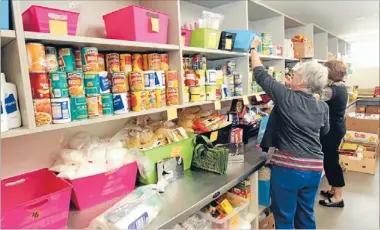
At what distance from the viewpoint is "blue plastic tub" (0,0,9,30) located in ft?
2.91

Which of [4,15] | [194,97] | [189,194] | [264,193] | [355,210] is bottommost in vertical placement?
[355,210]

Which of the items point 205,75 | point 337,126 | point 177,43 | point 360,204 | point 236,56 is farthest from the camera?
point 360,204

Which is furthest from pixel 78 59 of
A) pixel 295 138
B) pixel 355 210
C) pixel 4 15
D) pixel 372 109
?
pixel 372 109

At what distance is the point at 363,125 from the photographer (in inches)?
169

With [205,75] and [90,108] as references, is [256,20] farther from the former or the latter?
[90,108]

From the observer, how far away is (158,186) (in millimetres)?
1432

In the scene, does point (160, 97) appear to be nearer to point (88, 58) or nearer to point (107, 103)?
point (107, 103)

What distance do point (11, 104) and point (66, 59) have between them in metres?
0.32

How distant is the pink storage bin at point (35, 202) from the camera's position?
94 cm

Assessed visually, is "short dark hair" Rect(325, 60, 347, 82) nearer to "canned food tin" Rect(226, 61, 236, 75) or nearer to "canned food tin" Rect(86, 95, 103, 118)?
"canned food tin" Rect(226, 61, 236, 75)

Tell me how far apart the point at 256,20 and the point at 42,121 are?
2.66m

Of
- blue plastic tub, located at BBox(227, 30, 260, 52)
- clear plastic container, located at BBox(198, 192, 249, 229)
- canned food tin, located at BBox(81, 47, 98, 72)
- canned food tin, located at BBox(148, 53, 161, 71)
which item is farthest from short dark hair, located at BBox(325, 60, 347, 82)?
canned food tin, located at BBox(81, 47, 98, 72)

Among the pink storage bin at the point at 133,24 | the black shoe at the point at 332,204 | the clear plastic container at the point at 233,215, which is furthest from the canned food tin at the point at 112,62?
the black shoe at the point at 332,204

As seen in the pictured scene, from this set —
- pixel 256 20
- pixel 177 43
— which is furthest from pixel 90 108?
pixel 256 20
